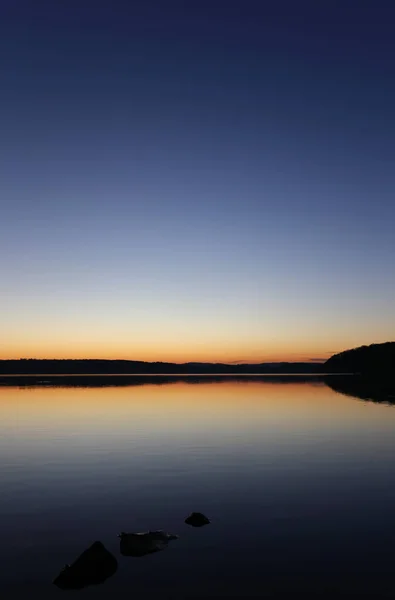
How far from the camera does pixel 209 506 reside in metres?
28.6

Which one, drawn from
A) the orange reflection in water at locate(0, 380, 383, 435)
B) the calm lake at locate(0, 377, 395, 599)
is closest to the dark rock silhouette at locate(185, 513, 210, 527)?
the calm lake at locate(0, 377, 395, 599)

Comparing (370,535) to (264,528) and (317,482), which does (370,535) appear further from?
(317,482)

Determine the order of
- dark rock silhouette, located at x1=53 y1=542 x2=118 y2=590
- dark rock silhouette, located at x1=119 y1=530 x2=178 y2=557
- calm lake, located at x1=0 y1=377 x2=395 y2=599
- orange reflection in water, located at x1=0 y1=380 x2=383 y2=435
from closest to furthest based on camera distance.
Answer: dark rock silhouette, located at x1=53 y1=542 x2=118 y2=590
calm lake, located at x1=0 y1=377 x2=395 y2=599
dark rock silhouette, located at x1=119 y1=530 x2=178 y2=557
orange reflection in water, located at x1=0 y1=380 x2=383 y2=435

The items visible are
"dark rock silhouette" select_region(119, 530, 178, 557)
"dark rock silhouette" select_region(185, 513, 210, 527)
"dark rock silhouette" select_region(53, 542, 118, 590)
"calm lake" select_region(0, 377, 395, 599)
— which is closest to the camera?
"dark rock silhouette" select_region(53, 542, 118, 590)

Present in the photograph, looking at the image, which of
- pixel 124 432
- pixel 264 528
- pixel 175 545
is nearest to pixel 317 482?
pixel 264 528

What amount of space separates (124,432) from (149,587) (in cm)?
4086

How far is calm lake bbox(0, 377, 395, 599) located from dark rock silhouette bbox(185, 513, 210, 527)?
0.40m

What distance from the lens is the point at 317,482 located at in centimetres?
3428

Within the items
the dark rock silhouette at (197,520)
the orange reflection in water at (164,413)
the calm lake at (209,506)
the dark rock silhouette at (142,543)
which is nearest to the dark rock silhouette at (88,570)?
the calm lake at (209,506)

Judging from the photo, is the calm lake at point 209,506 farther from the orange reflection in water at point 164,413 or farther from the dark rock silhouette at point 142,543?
the orange reflection in water at point 164,413

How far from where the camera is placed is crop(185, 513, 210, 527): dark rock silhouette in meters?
25.0

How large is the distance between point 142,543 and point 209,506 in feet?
24.7

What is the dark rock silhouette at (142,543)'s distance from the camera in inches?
838

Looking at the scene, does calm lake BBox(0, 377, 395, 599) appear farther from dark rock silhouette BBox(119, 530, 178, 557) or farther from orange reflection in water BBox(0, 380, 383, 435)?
orange reflection in water BBox(0, 380, 383, 435)
